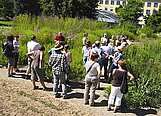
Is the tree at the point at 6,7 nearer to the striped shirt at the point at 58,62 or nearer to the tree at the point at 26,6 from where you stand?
the tree at the point at 26,6

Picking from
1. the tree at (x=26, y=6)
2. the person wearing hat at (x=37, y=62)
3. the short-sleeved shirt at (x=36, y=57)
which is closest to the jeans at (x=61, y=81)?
the person wearing hat at (x=37, y=62)

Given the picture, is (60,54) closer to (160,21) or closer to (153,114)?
(153,114)

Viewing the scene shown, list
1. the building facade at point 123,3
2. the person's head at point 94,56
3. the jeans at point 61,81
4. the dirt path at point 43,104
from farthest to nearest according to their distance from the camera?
the building facade at point 123,3, the jeans at point 61,81, the person's head at point 94,56, the dirt path at point 43,104

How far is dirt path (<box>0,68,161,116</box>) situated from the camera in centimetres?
980

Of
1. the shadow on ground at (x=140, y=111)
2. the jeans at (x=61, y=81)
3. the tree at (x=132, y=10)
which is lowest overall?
the shadow on ground at (x=140, y=111)

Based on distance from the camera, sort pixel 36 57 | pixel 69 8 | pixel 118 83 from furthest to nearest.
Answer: pixel 69 8, pixel 36 57, pixel 118 83

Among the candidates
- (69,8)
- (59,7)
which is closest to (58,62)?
(69,8)

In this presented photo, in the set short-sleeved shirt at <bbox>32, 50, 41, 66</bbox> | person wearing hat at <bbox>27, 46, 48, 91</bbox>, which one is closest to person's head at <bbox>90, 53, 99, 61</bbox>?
person wearing hat at <bbox>27, 46, 48, 91</bbox>

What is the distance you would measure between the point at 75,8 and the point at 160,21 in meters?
20.2

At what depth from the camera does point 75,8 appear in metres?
48.2

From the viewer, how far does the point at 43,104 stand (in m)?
10.4

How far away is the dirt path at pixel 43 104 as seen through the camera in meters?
9.80

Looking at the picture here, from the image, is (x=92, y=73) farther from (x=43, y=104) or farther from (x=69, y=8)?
(x=69, y=8)

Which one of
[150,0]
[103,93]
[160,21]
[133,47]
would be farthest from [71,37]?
[150,0]
